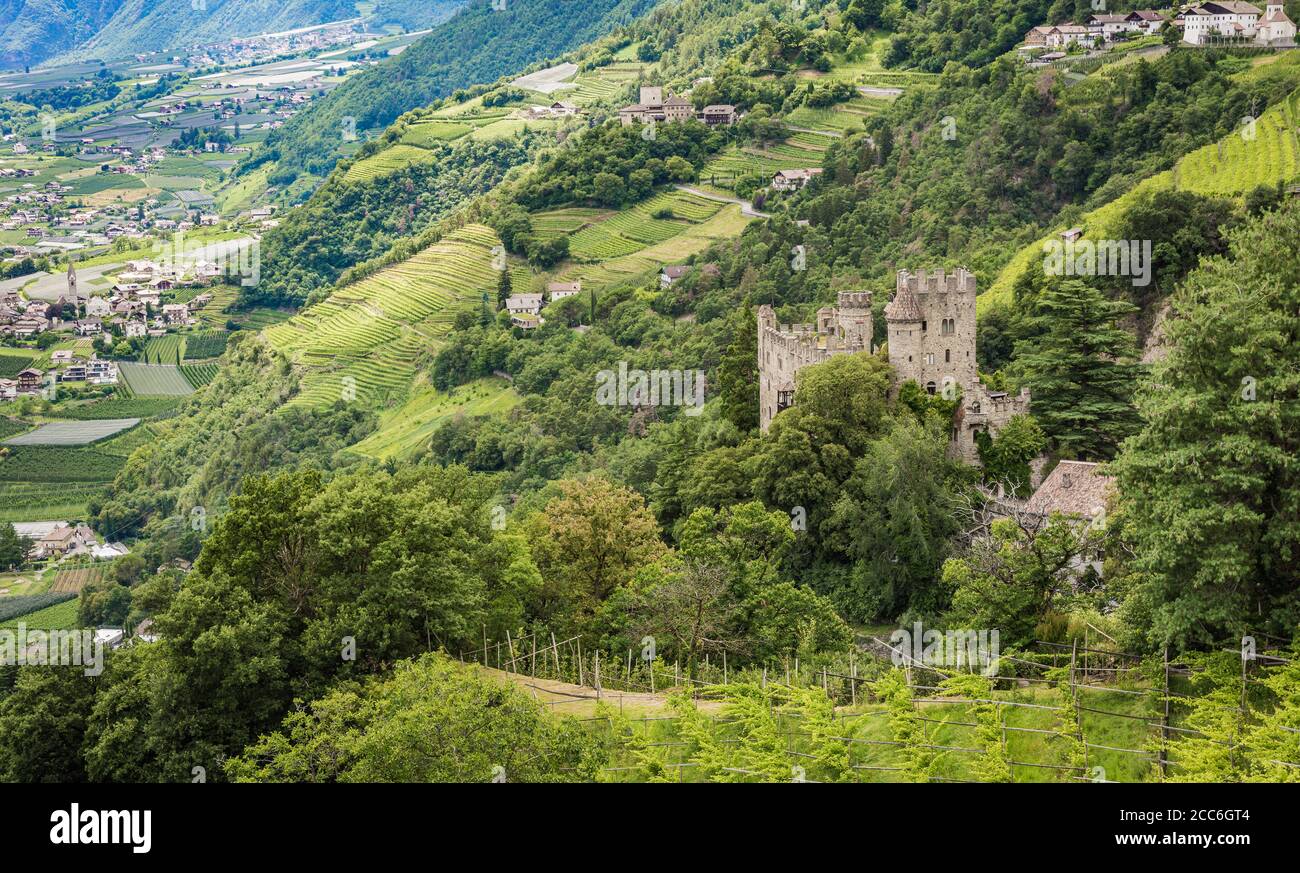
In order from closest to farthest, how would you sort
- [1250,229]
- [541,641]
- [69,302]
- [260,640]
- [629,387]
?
1. [1250,229]
2. [260,640]
3. [541,641]
4. [629,387]
5. [69,302]

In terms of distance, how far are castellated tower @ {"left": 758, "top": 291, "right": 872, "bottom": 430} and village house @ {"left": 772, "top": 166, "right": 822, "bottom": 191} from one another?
172ft

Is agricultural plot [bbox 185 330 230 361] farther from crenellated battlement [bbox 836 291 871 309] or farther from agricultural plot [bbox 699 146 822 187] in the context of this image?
crenellated battlement [bbox 836 291 871 309]

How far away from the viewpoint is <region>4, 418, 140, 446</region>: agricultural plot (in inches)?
4072

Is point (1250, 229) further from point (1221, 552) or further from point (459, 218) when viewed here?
point (459, 218)

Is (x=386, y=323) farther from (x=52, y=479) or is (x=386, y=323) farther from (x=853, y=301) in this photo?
(x=853, y=301)

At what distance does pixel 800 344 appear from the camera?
148 ft

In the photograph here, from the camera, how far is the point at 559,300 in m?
95.8

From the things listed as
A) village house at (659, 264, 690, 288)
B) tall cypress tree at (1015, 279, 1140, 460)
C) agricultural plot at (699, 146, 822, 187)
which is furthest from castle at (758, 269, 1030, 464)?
agricultural plot at (699, 146, 822, 187)

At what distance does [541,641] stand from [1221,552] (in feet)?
52.4

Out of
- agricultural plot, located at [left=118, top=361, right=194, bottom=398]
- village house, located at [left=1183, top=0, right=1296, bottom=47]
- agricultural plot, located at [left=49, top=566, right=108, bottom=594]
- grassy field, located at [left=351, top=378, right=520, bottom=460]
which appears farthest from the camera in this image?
agricultural plot, located at [left=118, top=361, right=194, bottom=398]

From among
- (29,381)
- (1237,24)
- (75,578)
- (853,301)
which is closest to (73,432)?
(29,381)

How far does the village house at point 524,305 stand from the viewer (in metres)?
96.0

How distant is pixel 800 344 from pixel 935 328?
469cm
